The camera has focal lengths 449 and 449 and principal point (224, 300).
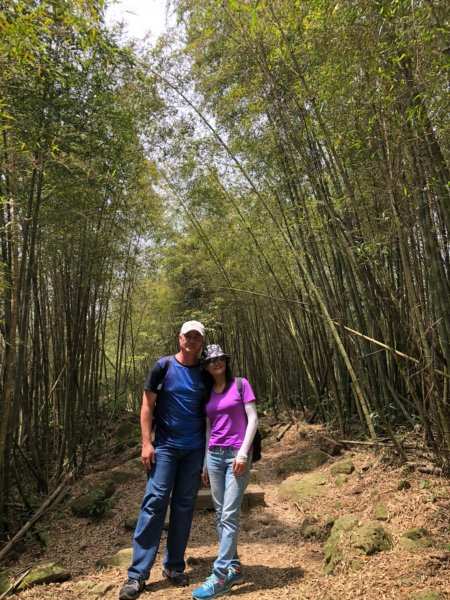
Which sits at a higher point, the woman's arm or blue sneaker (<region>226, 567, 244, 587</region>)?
the woman's arm

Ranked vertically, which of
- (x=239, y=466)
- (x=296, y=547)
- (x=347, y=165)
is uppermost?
(x=347, y=165)

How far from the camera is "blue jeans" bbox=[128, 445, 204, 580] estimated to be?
7.00 ft

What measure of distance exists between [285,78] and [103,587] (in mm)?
3779

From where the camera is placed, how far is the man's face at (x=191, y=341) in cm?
232

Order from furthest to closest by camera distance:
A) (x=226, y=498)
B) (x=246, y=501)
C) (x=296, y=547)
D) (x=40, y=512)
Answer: (x=246, y=501), (x=40, y=512), (x=296, y=547), (x=226, y=498)

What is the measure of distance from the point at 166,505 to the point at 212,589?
0.41 meters

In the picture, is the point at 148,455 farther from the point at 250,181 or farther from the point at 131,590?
the point at 250,181

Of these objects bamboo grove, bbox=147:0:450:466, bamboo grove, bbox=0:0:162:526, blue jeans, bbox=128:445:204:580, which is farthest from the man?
bamboo grove, bbox=147:0:450:466

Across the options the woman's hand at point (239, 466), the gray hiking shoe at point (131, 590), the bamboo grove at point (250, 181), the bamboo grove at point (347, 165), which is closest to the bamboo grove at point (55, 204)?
the bamboo grove at point (250, 181)

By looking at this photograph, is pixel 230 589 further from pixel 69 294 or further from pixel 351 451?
pixel 69 294

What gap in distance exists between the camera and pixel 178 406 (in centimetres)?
228

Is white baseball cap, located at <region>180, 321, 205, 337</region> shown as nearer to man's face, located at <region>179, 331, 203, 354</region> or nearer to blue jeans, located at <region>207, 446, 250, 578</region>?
man's face, located at <region>179, 331, 203, 354</region>

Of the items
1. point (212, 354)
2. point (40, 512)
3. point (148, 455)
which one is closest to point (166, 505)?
point (148, 455)

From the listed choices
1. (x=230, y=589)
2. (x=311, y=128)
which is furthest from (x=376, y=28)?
(x=230, y=589)
